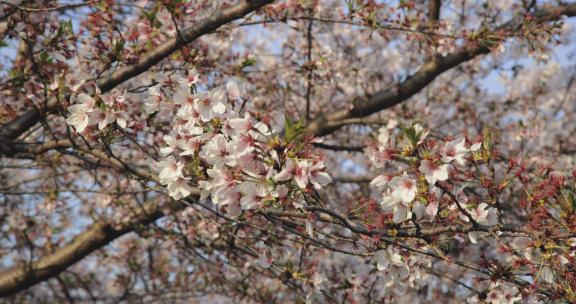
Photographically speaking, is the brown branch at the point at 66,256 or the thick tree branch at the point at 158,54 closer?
the thick tree branch at the point at 158,54

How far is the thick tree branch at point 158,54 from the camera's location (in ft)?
10.9

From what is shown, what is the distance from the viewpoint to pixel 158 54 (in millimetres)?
3482

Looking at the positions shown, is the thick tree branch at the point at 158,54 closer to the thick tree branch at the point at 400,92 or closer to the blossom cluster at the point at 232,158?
the blossom cluster at the point at 232,158

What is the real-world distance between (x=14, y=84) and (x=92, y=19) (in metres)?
0.74

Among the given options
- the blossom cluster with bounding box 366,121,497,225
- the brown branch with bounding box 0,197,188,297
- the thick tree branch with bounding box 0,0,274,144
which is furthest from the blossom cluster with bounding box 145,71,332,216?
the brown branch with bounding box 0,197,188,297

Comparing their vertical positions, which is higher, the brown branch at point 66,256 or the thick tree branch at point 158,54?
the thick tree branch at point 158,54

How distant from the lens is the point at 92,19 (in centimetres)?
383

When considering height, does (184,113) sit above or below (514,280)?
above

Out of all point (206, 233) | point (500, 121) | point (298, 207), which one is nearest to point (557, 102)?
point (500, 121)

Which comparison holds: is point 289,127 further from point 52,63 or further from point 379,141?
point 379,141

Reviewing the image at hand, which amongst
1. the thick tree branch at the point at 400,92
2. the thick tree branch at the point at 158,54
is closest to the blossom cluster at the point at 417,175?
the thick tree branch at the point at 158,54

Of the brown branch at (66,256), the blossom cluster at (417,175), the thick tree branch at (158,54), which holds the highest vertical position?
the thick tree branch at (158,54)

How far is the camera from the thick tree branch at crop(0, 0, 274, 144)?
3.31 metres

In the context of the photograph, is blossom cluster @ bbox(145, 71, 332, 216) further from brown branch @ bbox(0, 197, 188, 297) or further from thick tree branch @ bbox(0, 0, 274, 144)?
brown branch @ bbox(0, 197, 188, 297)
